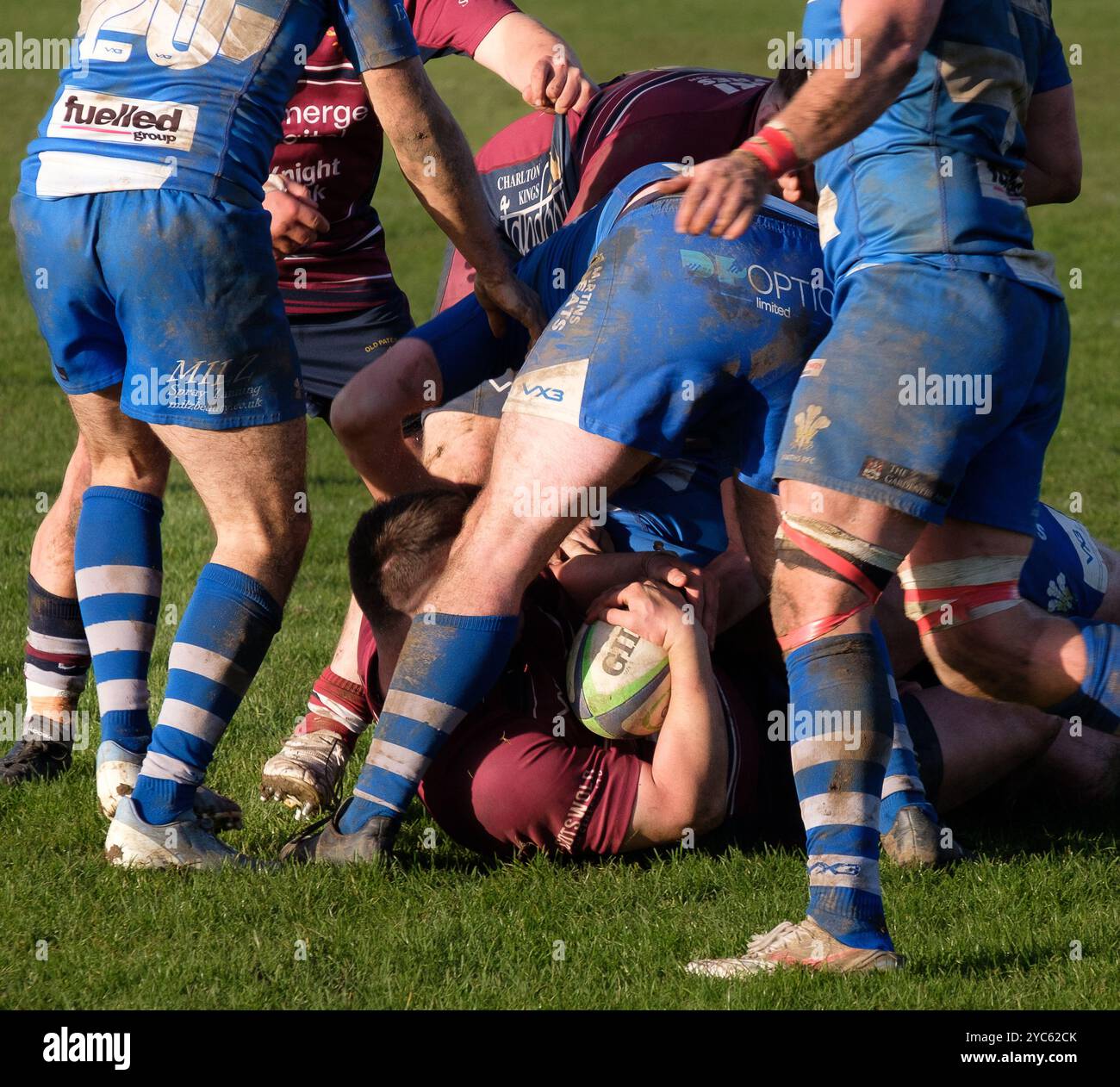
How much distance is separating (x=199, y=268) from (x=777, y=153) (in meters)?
1.42

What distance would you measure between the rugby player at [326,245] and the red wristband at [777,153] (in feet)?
6.57

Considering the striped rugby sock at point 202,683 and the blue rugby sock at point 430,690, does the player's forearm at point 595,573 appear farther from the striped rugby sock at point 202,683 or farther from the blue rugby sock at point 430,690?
the striped rugby sock at point 202,683

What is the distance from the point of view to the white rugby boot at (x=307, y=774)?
432 cm

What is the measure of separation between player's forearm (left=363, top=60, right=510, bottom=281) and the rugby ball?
1.02 meters

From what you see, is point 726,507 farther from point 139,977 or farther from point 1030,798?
point 139,977

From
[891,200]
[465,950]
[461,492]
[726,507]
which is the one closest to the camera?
[891,200]

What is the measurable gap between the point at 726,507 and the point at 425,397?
104 centimetres

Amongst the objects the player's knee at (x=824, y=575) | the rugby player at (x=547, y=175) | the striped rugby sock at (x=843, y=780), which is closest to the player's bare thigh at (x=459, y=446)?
the rugby player at (x=547, y=175)

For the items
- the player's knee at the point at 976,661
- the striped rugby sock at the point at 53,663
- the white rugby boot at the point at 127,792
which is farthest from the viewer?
the striped rugby sock at the point at 53,663

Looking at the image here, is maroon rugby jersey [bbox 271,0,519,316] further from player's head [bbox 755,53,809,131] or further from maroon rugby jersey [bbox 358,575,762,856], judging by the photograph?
maroon rugby jersey [bbox 358,575,762,856]

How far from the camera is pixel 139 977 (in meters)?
3.26

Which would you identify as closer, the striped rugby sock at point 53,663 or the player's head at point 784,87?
the player's head at point 784,87

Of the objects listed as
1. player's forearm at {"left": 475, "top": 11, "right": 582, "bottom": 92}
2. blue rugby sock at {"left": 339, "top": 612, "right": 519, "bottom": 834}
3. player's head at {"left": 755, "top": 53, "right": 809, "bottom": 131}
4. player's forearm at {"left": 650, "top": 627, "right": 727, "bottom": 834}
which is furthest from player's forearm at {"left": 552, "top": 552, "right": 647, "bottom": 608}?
player's forearm at {"left": 475, "top": 11, "right": 582, "bottom": 92}
